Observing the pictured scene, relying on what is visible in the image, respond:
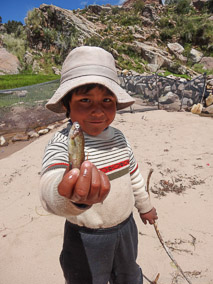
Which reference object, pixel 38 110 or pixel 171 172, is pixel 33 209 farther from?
pixel 38 110

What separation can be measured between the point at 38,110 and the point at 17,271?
587 cm

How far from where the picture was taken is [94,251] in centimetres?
115

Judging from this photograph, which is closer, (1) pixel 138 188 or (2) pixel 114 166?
(2) pixel 114 166

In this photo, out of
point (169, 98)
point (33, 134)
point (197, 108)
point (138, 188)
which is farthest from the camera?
point (169, 98)

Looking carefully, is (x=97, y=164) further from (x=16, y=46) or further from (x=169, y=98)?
(x=16, y=46)

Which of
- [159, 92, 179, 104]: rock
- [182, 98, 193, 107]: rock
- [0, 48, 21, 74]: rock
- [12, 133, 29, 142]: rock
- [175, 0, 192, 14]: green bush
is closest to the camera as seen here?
[12, 133, 29, 142]: rock

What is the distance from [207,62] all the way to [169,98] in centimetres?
1502

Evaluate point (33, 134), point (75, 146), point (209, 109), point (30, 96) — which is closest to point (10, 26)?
point (30, 96)

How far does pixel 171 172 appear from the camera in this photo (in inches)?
143

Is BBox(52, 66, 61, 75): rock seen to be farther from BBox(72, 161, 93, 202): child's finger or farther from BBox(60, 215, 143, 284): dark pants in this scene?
BBox(72, 161, 93, 202): child's finger

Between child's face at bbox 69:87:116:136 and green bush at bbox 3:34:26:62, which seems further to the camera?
green bush at bbox 3:34:26:62

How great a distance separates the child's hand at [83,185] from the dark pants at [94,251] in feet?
2.18

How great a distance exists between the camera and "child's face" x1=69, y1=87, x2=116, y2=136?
3.35ft

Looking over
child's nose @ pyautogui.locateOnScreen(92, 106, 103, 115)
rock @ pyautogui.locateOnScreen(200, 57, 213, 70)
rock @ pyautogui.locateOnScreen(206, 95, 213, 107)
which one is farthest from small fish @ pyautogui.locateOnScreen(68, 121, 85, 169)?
rock @ pyautogui.locateOnScreen(200, 57, 213, 70)
